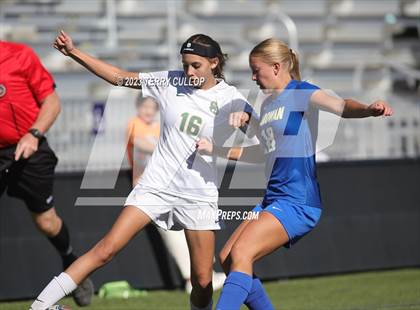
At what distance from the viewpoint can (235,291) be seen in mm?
5648

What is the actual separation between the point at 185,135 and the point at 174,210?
1.79 feet

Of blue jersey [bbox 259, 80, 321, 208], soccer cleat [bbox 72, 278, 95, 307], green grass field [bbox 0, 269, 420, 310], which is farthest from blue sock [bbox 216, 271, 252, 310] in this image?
soccer cleat [bbox 72, 278, 95, 307]

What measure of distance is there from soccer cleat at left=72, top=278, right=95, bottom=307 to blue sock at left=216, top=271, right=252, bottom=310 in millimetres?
2799

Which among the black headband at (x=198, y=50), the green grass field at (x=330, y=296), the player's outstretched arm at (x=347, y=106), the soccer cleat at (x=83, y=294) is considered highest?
the black headband at (x=198, y=50)

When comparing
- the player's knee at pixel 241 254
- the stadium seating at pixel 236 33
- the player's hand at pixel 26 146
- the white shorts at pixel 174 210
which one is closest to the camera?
the player's knee at pixel 241 254

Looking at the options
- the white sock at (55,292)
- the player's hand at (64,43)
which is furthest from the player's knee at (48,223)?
the player's hand at (64,43)

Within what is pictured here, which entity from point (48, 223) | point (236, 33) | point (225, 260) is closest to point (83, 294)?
point (48, 223)

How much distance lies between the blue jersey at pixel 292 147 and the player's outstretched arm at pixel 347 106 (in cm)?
10

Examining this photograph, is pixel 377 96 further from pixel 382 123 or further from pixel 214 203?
pixel 214 203

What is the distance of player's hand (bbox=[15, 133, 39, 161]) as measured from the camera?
7.17 meters

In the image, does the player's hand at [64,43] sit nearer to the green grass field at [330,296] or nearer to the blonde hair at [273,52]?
the blonde hair at [273,52]

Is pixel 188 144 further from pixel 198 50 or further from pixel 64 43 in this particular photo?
pixel 64 43

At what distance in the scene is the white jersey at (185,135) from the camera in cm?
646

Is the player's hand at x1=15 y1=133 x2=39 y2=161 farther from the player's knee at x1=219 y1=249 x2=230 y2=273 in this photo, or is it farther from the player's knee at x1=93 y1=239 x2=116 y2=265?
the player's knee at x1=219 y1=249 x2=230 y2=273
